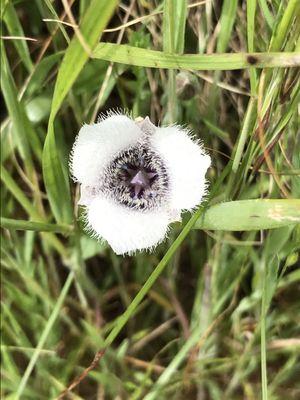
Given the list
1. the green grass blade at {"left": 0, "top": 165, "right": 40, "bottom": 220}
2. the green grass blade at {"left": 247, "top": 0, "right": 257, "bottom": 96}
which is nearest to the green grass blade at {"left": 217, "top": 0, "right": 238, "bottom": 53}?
the green grass blade at {"left": 247, "top": 0, "right": 257, "bottom": 96}

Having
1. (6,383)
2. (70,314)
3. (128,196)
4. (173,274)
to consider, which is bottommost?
(6,383)

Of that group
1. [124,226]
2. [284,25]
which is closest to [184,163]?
[124,226]

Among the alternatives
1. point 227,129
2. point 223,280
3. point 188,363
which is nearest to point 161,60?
point 227,129

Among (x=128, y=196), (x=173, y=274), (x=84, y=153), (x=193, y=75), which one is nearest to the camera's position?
(x=84, y=153)

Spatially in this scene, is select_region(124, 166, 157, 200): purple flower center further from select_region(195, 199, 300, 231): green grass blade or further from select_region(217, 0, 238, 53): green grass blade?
select_region(217, 0, 238, 53): green grass blade

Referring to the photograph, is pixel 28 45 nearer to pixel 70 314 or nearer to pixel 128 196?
pixel 128 196

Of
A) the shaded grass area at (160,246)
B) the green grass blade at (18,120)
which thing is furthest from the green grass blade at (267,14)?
the green grass blade at (18,120)

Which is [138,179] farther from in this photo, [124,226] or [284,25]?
[284,25]
